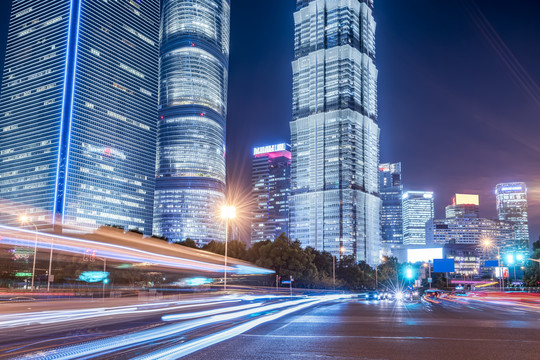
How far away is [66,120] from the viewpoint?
188500mm

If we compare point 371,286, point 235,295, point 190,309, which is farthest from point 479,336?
point 371,286

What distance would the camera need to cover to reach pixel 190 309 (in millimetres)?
29109

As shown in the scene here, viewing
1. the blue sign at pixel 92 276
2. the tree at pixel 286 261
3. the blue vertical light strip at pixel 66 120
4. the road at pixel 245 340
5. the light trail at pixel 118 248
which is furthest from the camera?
the blue vertical light strip at pixel 66 120

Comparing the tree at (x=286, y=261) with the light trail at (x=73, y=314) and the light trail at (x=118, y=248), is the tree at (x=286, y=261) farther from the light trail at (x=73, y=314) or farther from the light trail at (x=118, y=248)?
the light trail at (x=73, y=314)

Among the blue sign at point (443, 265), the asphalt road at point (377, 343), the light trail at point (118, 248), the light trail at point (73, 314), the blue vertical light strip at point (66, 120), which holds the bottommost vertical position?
the light trail at point (73, 314)

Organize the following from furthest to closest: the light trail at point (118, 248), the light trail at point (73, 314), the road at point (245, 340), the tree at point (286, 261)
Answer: the tree at point (286, 261)
the light trail at point (118, 248)
the light trail at point (73, 314)
the road at point (245, 340)

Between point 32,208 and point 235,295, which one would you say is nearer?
point 235,295

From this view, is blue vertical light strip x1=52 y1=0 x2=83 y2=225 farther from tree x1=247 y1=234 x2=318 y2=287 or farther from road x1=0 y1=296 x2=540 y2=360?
road x1=0 y1=296 x2=540 y2=360

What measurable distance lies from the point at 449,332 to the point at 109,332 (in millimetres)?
12615

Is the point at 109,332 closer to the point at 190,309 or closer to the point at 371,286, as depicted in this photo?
the point at 190,309

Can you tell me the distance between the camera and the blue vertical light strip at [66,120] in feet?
605

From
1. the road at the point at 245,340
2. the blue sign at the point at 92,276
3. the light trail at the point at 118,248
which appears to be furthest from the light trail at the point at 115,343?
the blue sign at the point at 92,276

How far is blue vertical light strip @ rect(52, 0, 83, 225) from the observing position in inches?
7264

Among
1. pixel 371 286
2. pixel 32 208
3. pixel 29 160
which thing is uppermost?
pixel 29 160
